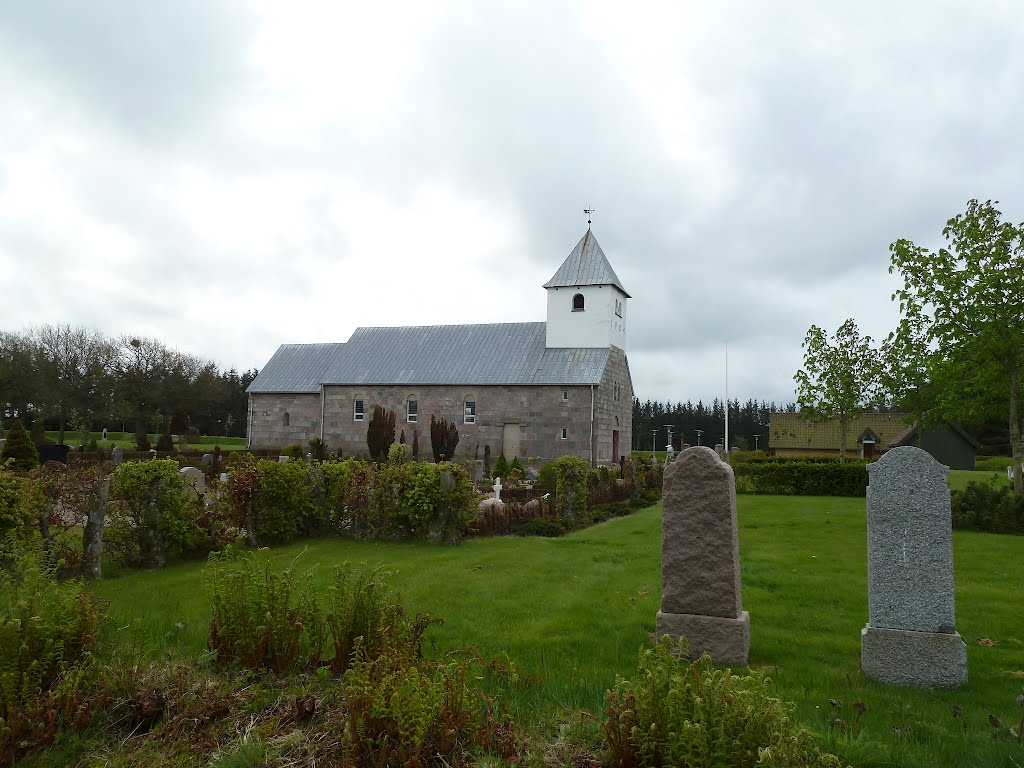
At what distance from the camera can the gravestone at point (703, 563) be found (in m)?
4.99

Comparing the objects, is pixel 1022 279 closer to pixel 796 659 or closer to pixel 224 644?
pixel 796 659

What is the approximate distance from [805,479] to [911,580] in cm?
1574

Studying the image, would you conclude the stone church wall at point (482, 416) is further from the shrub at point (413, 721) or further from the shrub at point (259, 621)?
the shrub at point (413, 721)

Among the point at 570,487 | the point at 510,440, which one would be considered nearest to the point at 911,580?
the point at 570,487

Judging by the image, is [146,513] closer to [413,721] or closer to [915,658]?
[413,721]

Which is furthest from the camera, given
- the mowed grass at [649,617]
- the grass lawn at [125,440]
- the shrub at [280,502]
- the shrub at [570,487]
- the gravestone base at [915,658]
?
the grass lawn at [125,440]

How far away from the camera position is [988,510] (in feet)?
41.0

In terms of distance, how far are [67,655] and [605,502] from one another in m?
14.0

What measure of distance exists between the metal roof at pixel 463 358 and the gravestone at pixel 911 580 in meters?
22.3

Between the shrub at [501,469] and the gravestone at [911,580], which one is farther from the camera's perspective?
the shrub at [501,469]

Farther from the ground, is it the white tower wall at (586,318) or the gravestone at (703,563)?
the white tower wall at (586,318)

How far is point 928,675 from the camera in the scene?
455cm

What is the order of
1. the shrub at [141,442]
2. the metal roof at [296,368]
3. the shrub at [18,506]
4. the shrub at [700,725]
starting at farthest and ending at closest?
the metal roof at [296,368], the shrub at [141,442], the shrub at [18,506], the shrub at [700,725]

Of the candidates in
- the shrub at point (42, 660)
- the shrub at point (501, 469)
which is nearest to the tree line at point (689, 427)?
the shrub at point (501, 469)
